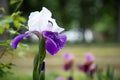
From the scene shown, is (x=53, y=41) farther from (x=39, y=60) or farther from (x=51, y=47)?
(x=39, y=60)

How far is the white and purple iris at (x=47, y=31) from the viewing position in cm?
219

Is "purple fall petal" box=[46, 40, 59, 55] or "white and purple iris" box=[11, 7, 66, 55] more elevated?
"white and purple iris" box=[11, 7, 66, 55]

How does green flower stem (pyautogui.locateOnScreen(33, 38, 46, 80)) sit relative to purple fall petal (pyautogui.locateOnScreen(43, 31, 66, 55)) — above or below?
below

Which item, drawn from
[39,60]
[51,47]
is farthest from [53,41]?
[39,60]

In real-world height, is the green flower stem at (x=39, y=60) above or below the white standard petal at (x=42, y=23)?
below

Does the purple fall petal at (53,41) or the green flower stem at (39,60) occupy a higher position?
the purple fall petal at (53,41)

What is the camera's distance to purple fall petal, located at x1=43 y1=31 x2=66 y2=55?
2.18 m

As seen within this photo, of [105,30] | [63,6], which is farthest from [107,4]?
[105,30]

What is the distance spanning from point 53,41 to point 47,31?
87mm

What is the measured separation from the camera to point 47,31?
224 cm

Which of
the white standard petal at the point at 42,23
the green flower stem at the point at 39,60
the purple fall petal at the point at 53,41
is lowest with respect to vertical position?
the green flower stem at the point at 39,60

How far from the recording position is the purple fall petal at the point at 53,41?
2180 millimetres

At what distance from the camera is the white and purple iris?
219 cm

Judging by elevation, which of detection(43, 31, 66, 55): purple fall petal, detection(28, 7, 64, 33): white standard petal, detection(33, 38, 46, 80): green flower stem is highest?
detection(28, 7, 64, 33): white standard petal
